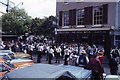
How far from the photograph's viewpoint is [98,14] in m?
29.7

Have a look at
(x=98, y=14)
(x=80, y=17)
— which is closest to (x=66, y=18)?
(x=80, y=17)

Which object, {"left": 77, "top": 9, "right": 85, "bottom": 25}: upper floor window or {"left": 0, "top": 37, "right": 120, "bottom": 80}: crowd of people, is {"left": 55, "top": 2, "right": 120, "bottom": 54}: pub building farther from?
{"left": 0, "top": 37, "right": 120, "bottom": 80}: crowd of people

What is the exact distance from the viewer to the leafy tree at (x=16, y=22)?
163 feet

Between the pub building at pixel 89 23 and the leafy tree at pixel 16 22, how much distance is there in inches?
605

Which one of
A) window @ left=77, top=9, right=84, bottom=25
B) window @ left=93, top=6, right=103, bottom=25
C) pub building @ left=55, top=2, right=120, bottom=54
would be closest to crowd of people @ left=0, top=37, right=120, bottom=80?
pub building @ left=55, top=2, right=120, bottom=54

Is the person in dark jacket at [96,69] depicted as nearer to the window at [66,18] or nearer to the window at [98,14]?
the window at [98,14]

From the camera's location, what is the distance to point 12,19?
165ft

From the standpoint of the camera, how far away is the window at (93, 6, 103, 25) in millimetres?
29500

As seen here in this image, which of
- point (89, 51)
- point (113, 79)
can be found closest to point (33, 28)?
point (89, 51)

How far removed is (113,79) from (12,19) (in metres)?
45.0

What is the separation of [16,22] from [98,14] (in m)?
23.1

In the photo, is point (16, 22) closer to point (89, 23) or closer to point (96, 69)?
point (89, 23)

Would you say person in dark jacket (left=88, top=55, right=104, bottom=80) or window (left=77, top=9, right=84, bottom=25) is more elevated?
window (left=77, top=9, right=84, bottom=25)

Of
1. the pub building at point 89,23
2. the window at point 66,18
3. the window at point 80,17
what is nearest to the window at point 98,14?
the pub building at point 89,23
